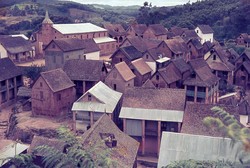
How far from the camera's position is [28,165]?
61.1 ft

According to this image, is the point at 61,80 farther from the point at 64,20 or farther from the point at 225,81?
the point at 64,20

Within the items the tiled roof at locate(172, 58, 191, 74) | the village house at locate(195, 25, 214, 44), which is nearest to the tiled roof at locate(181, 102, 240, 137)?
the tiled roof at locate(172, 58, 191, 74)

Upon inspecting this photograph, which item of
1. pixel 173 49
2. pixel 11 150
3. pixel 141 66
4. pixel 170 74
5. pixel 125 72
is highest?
pixel 173 49

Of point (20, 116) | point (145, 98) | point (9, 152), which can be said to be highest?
point (145, 98)

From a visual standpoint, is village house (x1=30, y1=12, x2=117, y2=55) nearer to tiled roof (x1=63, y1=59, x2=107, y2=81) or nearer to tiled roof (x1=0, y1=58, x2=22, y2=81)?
tiled roof (x1=0, y1=58, x2=22, y2=81)

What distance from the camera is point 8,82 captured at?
44.5 metres

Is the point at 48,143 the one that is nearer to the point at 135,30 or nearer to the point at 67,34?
the point at 67,34

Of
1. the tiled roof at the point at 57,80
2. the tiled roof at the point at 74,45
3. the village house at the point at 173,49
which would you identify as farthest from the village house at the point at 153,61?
the tiled roof at the point at 57,80

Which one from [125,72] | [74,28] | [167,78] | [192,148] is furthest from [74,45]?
[192,148]

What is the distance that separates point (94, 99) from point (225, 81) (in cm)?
2316

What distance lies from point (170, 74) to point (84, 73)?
35.8 ft

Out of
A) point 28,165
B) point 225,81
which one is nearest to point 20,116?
point 28,165

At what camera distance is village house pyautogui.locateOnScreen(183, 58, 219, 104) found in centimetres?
3819

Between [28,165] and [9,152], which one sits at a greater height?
[28,165]
